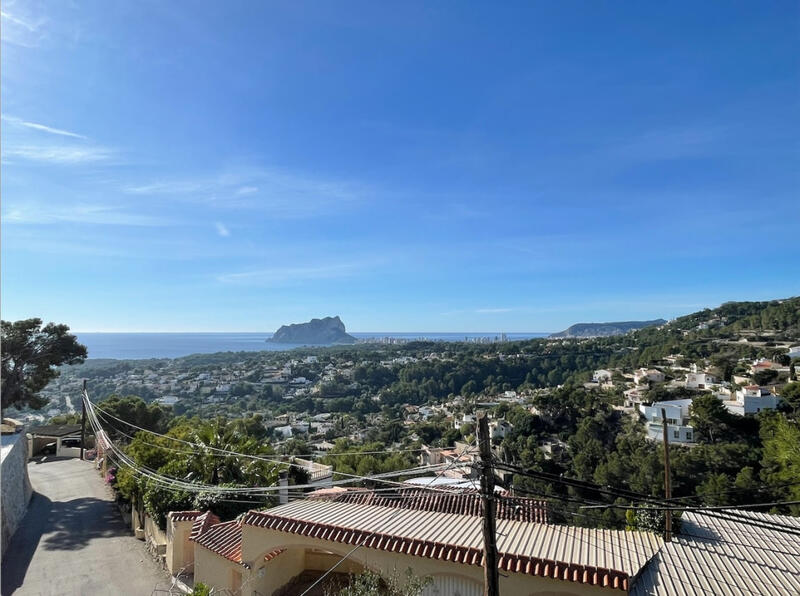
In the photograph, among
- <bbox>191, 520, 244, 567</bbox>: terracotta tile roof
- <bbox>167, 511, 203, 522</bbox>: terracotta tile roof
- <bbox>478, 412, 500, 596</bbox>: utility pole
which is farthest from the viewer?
<bbox>167, 511, 203, 522</bbox>: terracotta tile roof

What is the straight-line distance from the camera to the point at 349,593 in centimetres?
569

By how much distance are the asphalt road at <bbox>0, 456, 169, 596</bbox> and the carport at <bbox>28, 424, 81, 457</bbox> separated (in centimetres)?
858

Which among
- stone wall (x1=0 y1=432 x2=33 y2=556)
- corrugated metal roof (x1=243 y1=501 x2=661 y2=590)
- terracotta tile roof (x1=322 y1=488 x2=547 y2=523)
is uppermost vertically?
corrugated metal roof (x1=243 y1=501 x2=661 y2=590)

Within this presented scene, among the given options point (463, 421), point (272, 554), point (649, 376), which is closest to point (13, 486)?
point (272, 554)

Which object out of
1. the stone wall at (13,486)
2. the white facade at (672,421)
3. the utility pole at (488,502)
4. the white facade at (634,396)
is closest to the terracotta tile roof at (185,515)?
the stone wall at (13,486)

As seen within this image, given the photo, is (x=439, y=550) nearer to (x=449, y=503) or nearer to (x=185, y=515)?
(x=449, y=503)

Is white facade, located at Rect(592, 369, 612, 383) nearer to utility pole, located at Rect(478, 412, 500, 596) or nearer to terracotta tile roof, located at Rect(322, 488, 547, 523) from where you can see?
terracotta tile roof, located at Rect(322, 488, 547, 523)

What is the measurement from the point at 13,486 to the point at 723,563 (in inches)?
782

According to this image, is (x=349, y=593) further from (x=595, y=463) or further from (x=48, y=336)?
(x=595, y=463)

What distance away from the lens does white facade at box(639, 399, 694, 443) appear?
129 ft

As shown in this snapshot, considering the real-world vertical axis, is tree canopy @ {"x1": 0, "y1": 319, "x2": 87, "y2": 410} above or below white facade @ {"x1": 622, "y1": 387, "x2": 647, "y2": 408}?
above

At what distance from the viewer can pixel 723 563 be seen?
771cm

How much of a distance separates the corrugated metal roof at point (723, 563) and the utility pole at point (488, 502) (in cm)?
334

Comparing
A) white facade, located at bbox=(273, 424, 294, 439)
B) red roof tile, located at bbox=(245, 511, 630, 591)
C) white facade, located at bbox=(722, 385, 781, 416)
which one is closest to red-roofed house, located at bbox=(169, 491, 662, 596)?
red roof tile, located at bbox=(245, 511, 630, 591)
